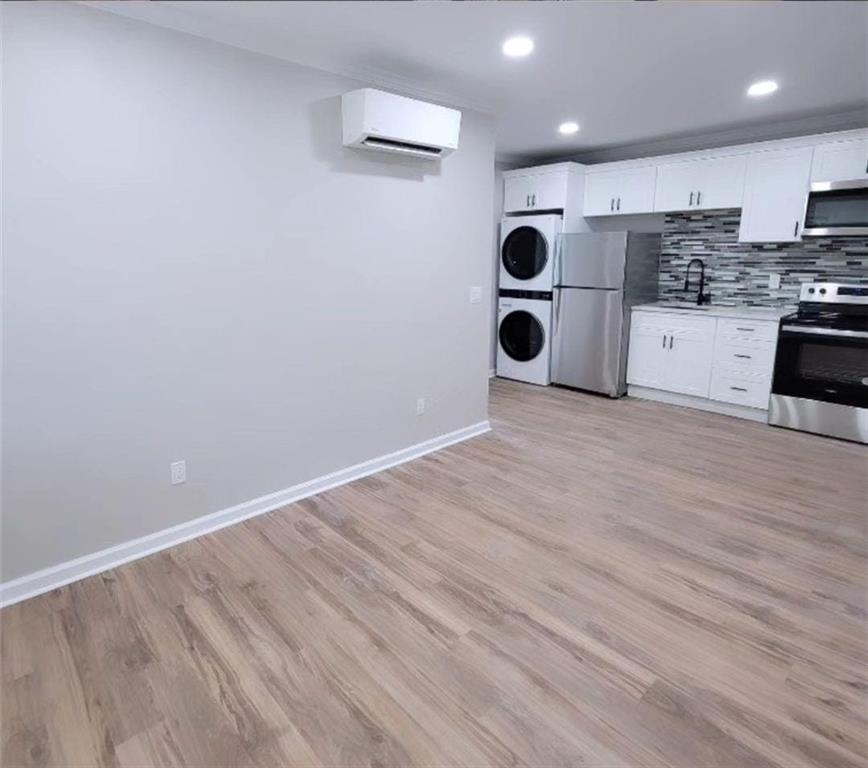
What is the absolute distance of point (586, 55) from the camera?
2.49 metres

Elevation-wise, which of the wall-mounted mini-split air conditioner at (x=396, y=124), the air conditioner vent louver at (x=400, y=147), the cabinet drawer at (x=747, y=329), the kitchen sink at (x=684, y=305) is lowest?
the cabinet drawer at (x=747, y=329)

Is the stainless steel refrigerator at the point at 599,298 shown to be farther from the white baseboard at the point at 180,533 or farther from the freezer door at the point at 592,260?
the white baseboard at the point at 180,533

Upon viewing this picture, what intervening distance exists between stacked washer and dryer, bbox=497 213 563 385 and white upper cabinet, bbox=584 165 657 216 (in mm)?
403

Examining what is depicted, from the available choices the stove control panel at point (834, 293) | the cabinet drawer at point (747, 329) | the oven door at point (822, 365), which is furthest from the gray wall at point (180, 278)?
the stove control panel at point (834, 293)

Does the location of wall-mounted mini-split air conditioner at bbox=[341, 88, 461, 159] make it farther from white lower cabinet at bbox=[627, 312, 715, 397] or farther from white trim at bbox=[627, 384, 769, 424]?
white trim at bbox=[627, 384, 769, 424]

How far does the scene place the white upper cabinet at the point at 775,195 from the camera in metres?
3.97

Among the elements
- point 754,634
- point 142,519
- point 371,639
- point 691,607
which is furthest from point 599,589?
point 142,519

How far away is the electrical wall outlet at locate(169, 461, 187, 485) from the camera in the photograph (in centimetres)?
247

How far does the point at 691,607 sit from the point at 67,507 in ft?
8.29

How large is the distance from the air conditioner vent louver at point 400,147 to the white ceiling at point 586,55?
0.93 ft

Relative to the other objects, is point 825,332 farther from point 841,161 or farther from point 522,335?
point 522,335

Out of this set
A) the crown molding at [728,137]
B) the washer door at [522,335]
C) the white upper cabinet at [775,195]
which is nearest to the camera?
the crown molding at [728,137]

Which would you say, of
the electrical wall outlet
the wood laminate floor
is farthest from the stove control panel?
the electrical wall outlet

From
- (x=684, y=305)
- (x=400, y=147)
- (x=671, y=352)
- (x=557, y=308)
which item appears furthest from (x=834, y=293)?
(x=400, y=147)
